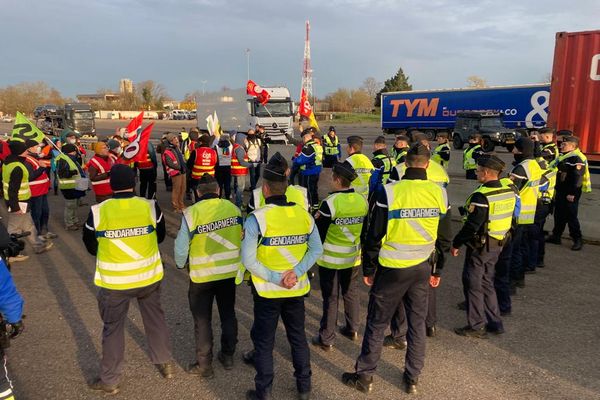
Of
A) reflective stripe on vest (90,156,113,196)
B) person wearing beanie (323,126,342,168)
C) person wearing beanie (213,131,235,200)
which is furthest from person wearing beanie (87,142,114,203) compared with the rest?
person wearing beanie (323,126,342,168)

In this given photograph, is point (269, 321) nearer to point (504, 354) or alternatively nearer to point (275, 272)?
point (275, 272)

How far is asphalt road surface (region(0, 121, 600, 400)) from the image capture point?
12.0ft

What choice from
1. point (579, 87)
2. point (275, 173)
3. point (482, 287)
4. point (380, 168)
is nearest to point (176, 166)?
point (380, 168)

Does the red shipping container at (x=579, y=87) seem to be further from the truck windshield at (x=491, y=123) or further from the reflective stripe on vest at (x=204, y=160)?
the truck windshield at (x=491, y=123)

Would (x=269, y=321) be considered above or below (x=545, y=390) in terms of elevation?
above

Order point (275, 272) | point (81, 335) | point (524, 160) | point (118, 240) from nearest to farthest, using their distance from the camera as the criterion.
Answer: point (275, 272) < point (118, 240) < point (81, 335) < point (524, 160)

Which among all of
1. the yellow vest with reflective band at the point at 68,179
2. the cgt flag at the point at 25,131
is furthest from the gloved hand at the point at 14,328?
the yellow vest with reflective band at the point at 68,179

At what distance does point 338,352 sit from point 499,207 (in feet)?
7.08

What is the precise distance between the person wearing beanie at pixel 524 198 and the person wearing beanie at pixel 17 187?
271 inches

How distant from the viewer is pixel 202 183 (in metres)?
3.62

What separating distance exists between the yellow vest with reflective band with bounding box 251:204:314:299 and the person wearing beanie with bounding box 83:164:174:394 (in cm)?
99

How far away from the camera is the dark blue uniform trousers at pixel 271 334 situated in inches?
129

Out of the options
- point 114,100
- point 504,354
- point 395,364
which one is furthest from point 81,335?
point 114,100

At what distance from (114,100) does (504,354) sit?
397 feet
